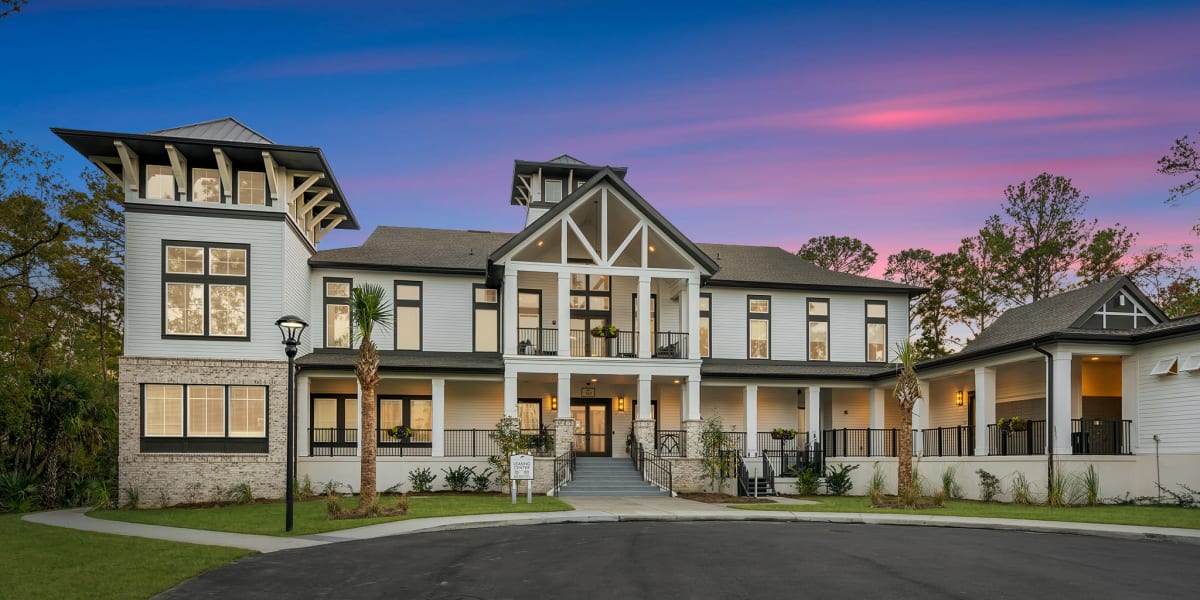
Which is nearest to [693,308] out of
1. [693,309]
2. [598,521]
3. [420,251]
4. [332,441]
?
[693,309]

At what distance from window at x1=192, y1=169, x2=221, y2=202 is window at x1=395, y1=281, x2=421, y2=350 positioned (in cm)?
706

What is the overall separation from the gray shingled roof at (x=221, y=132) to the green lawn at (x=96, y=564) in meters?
12.3

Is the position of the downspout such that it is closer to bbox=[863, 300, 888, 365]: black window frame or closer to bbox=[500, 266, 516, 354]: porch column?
bbox=[863, 300, 888, 365]: black window frame

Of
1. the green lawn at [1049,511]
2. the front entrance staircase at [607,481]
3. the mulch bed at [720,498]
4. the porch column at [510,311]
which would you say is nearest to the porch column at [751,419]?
the mulch bed at [720,498]

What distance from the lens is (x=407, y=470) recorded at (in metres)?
27.3

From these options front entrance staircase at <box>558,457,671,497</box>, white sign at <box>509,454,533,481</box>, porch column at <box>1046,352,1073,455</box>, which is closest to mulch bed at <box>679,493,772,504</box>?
front entrance staircase at <box>558,457,671,497</box>

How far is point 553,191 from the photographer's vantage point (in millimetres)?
34219

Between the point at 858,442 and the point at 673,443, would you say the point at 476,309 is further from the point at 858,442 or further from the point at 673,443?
the point at 858,442

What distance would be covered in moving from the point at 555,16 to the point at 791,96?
24.7ft

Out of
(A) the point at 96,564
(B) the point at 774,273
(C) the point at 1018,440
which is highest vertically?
(B) the point at 774,273

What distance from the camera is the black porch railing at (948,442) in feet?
88.0

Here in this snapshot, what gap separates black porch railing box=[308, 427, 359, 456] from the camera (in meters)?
28.2

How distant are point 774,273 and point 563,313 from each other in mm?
10113

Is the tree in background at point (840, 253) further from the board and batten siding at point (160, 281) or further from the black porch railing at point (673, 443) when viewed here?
the board and batten siding at point (160, 281)
